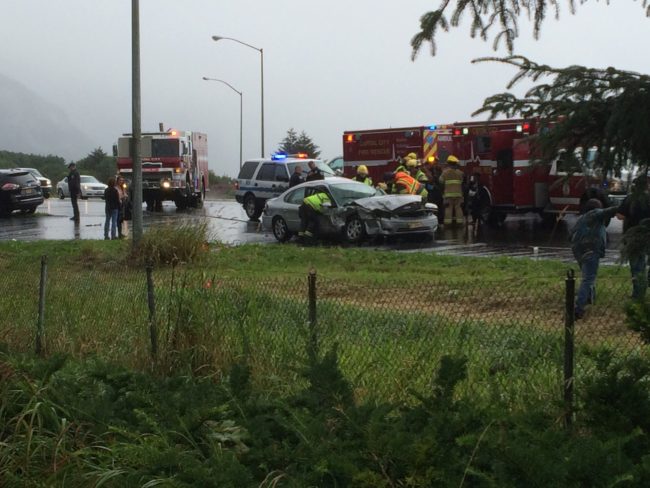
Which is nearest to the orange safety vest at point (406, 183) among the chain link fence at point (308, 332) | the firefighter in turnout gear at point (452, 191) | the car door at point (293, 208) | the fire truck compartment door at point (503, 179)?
the firefighter in turnout gear at point (452, 191)

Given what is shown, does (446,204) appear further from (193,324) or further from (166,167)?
(193,324)

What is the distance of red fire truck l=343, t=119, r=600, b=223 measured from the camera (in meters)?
24.3

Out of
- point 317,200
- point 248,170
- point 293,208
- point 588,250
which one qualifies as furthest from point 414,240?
point 588,250

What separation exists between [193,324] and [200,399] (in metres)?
1.54

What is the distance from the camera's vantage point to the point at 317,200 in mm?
21453

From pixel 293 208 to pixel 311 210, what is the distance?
110cm

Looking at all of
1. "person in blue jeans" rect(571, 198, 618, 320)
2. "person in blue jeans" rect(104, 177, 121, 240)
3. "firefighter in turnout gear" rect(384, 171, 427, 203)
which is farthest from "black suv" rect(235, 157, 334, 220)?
"person in blue jeans" rect(571, 198, 618, 320)

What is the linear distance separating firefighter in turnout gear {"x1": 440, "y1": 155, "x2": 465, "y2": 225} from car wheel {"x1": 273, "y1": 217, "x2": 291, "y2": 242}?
A: 4.21 metres

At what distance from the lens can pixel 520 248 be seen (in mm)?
19484

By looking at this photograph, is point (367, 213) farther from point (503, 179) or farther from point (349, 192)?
point (503, 179)

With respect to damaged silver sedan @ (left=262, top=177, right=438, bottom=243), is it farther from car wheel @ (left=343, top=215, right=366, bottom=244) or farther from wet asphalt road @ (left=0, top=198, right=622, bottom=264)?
wet asphalt road @ (left=0, top=198, right=622, bottom=264)

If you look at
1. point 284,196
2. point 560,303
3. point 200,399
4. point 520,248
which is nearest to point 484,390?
point 200,399

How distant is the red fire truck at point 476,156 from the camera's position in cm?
2427

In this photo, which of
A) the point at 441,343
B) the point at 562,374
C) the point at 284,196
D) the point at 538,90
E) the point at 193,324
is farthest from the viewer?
the point at 284,196
